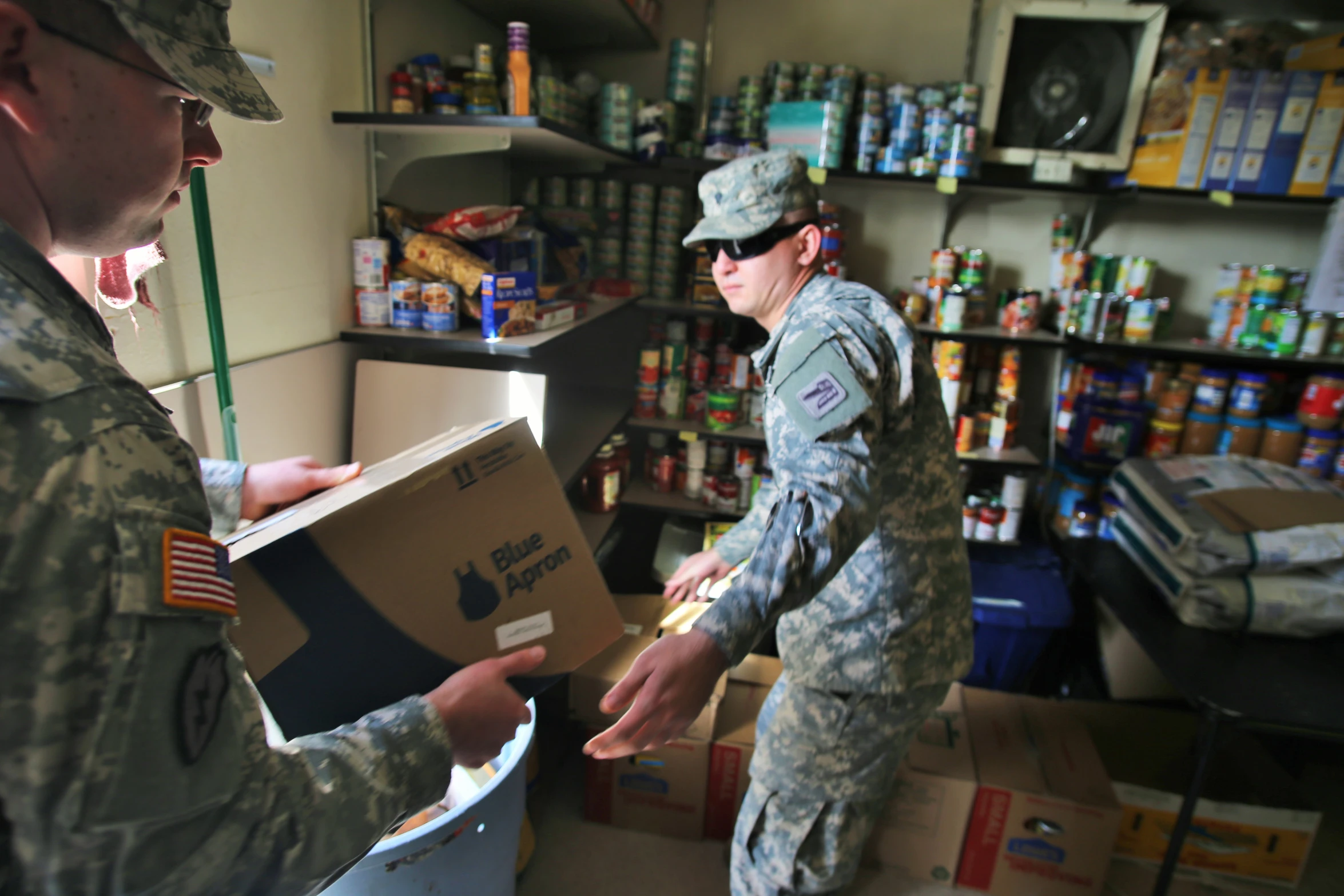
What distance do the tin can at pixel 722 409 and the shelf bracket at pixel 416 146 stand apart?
1.37 m

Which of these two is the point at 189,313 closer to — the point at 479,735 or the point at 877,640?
the point at 479,735

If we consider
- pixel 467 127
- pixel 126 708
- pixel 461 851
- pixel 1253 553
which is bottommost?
pixel 461 851

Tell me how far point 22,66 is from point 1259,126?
331 cm

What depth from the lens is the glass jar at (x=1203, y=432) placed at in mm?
2678

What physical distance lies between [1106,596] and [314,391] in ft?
8.08

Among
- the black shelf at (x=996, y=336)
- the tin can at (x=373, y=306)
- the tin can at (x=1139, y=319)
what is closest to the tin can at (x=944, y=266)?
the black shelf at (x=996, y=336)

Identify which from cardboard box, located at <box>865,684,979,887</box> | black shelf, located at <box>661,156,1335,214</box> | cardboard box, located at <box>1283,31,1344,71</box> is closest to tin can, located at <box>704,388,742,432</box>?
black shelf, located at <box>661,156,1335,214</box>

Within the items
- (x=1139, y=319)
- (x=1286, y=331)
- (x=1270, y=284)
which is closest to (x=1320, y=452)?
(x=1286, y=331)

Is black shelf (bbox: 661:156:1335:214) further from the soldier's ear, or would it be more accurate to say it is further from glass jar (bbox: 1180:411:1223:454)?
the soldier's ear

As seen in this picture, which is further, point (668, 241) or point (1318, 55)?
point (668, 241)

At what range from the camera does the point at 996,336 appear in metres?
2.75

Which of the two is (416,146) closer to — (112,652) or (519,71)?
(519,71)

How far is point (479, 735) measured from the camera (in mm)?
792

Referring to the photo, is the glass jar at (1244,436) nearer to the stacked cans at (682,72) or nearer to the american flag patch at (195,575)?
the stacked cans at (682,72)
